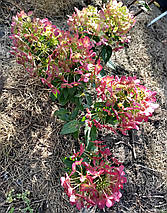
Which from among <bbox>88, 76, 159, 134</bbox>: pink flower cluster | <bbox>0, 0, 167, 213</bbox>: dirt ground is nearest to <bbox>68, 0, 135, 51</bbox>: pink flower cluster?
<bbox>88, 76, 159, 134</bbox>: pink flower cluster

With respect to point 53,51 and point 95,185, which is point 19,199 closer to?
point 95,185

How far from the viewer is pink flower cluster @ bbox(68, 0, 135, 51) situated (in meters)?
1.20

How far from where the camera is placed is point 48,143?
1612 mm

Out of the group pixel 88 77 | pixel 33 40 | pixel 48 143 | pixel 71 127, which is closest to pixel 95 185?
pixel 71 127

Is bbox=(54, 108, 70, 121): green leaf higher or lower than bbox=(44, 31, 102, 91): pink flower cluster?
lower

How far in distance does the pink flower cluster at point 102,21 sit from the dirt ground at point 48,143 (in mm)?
673

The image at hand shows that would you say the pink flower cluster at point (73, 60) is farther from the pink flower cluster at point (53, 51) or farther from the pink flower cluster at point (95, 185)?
the pink flower cluster at point (95, 185)

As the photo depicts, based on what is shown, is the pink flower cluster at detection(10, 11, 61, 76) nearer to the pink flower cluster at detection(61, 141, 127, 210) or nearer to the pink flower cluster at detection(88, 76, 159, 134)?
the pink flower cluster at detection(88, 76, 159, 134)

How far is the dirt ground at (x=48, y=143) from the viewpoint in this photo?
58.7 inches

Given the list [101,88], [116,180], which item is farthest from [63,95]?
[116,180]

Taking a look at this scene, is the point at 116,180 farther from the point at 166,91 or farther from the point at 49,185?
the point at 166,91

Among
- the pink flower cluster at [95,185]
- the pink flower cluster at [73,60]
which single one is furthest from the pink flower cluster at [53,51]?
the pink flower cluster at [95,185]

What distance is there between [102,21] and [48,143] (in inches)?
37.9

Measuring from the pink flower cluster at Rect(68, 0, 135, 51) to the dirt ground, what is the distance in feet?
2.21
